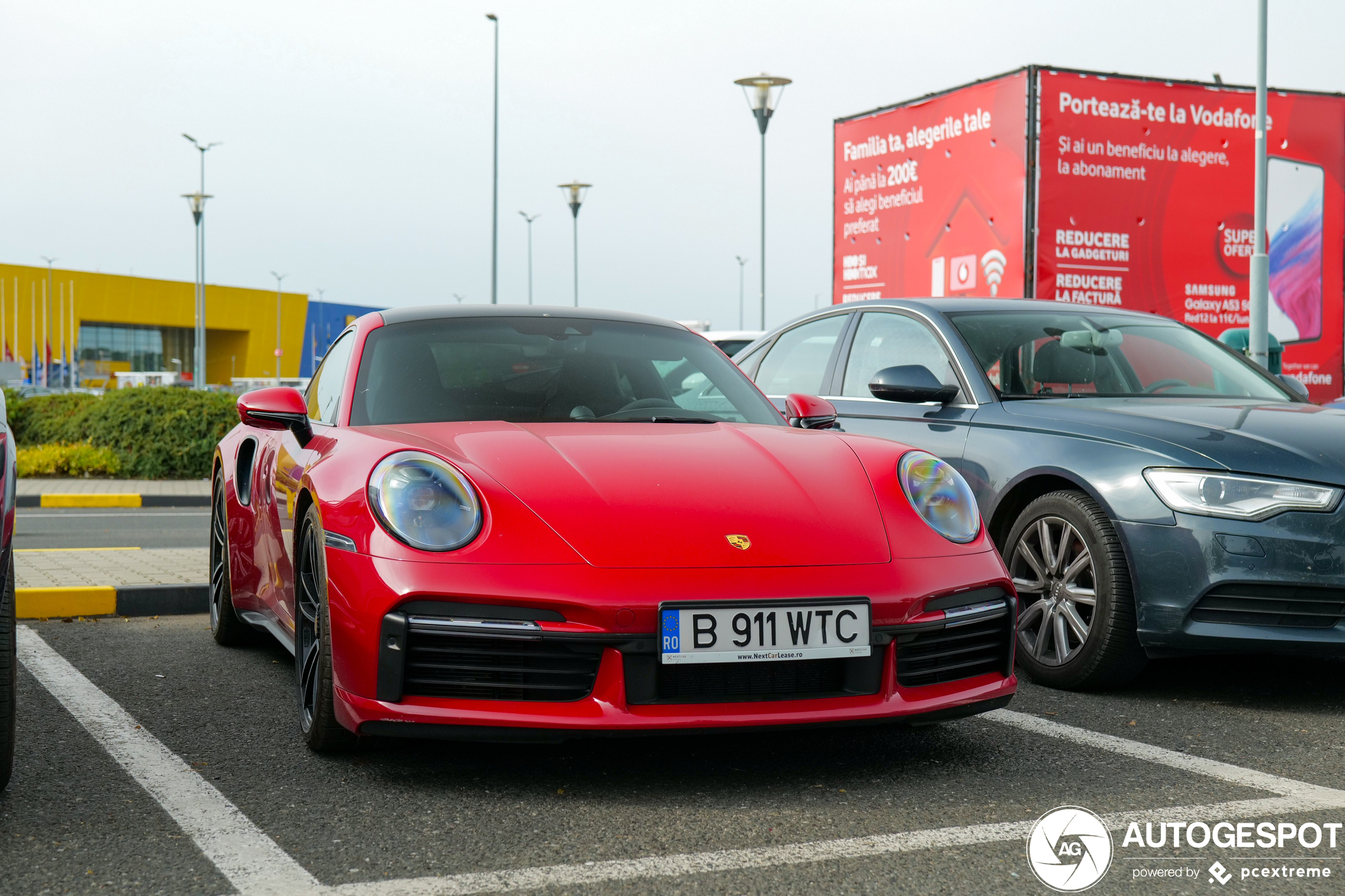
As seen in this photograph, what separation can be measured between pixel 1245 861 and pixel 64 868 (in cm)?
A: 232

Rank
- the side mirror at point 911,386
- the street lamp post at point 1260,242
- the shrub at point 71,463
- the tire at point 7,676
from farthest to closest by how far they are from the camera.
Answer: the shrub at point 71,463 < the street lamp post at point 1260,242 < the side mirror at point 911,386 < the tire at point 7,676

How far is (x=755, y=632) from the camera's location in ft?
9.95

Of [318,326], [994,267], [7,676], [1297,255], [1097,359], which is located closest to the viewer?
[7,676]

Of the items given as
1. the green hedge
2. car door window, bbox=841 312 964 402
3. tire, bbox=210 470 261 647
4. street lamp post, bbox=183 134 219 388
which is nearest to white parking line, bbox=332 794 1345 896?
car door window, bbox=841 312 964 402

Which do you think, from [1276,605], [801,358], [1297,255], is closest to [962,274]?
[1297,255]

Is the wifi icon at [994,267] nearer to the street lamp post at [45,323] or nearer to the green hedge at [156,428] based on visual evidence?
the green hedge at [156,428]

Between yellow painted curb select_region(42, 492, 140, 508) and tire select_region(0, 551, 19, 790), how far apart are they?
36.1ft

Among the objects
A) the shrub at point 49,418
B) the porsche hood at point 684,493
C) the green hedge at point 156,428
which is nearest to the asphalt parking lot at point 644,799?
the porsche hood at point 684,493

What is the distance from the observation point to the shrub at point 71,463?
1557 cm

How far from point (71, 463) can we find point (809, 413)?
13517 mm

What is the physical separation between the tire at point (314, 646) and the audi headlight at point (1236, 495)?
252 centimetres

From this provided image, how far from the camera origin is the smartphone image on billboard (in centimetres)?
1308

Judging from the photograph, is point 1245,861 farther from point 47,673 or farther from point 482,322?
point 47,673

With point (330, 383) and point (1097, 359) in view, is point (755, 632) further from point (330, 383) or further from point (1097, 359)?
point (1097, 359)
